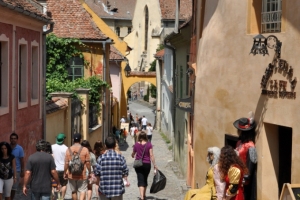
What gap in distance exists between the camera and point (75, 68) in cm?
3241

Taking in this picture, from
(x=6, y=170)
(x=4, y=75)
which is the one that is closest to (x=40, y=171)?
(x=6, y=170)

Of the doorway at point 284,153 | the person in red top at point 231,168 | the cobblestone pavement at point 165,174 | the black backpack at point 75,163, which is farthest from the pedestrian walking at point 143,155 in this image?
the person in red top at point 231,168

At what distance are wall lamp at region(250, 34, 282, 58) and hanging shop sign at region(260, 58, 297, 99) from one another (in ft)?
0.65

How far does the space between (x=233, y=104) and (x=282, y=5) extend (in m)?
2.50

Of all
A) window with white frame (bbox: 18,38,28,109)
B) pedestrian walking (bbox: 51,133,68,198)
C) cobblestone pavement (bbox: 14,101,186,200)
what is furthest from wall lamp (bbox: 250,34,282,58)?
window with white frame (bbox: 18,38,28,109)

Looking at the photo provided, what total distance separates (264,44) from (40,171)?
406 cm

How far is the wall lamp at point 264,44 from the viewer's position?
1091 cm

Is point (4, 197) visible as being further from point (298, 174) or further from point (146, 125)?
point (146, 125)

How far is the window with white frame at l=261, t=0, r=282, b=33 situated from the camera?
37.4 ft

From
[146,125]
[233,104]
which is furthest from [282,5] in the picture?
[146,125]

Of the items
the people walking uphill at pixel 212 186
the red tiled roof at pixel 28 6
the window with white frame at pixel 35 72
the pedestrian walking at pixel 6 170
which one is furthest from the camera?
the window with white frame at pixel 35 72

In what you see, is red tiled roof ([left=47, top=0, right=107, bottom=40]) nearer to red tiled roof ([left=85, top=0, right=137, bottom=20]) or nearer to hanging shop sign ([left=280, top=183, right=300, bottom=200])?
hanging shop sign ([left=280, top=183, right=300, bottom=200])

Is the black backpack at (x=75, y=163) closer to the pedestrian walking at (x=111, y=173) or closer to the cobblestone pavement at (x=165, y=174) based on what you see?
the pedestrian walking at (x=111, y=173)

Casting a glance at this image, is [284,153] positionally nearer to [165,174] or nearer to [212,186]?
[212,186]
